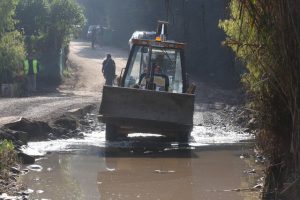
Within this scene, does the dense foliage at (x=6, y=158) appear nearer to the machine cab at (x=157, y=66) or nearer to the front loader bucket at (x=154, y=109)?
the front loader bucket at (x=154, y=109)

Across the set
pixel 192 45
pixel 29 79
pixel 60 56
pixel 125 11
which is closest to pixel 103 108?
pixel 29 79

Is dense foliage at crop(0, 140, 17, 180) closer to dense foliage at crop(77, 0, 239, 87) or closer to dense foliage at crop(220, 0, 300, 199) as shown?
dense foliage at crop(220, 0, 300, 199)

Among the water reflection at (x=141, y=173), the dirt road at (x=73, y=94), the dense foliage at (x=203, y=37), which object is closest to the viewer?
the water reflection at (x=141, y=173)

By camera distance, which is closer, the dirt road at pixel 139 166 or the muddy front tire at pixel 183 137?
the dirt road at pixel 139 166

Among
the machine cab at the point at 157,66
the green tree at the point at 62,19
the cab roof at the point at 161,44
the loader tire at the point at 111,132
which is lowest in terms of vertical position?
the loader tire at the point at 111,132

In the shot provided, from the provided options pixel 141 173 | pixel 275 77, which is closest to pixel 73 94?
pixel 141 173

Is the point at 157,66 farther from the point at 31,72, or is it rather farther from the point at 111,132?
the point at 31,72

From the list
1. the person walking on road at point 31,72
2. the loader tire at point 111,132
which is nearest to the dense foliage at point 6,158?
the loader tire at point 111,132

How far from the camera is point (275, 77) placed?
6590 millimetres

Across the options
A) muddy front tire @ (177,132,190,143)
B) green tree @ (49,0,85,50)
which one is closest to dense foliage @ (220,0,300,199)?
muddy front tire @ (177,132,190,143)

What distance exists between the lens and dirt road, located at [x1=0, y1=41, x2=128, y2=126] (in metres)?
17.3

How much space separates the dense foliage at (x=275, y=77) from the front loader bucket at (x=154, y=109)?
6221 millimetres

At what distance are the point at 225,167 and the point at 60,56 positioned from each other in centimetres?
1978

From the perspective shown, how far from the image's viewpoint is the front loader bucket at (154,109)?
547 inches
